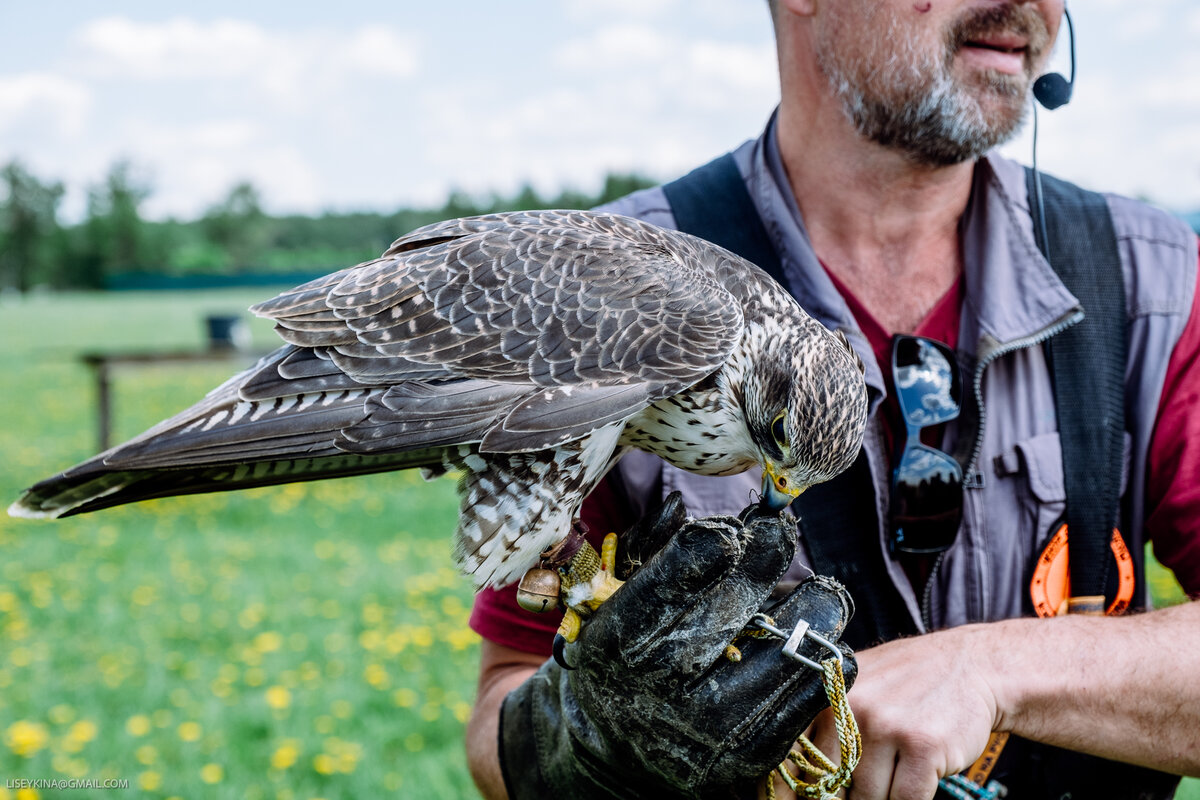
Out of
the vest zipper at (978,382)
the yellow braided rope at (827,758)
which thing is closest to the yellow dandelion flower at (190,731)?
the yellow braided rope at (827,758)

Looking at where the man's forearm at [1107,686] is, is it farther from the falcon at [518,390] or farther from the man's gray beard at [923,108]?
the man's gray beard at [923,108]

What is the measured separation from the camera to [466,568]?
1.87m

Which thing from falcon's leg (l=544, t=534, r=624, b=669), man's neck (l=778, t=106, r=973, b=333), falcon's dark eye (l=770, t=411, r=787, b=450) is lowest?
falcon's leg (l=544, t=534, r=624, b=669)

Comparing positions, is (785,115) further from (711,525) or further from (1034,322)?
(711,525)

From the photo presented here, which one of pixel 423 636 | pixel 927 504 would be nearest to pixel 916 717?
pixel 927 504

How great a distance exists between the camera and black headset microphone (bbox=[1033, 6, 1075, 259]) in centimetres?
238

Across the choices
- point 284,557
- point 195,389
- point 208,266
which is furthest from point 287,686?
point 208,266

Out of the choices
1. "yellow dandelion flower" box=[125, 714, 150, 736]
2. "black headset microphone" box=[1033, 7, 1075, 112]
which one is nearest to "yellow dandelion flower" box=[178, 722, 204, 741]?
"yellow dandelion flower" box=[125, 714, 150, 736]

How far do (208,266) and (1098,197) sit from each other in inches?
2823

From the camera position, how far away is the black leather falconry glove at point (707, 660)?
68.9 inches

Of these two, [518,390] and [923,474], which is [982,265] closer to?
[923,474]

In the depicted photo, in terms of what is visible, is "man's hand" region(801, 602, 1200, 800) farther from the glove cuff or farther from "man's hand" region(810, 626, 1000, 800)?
the glove cuff

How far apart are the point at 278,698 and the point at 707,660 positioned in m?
3.33

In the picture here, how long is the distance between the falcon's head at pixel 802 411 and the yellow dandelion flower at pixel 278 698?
3.30 m
